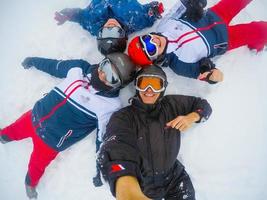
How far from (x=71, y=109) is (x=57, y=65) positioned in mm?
391

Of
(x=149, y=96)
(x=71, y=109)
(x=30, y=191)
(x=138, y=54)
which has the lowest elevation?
(x=30, y=191)

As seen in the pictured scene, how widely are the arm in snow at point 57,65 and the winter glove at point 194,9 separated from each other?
865mm

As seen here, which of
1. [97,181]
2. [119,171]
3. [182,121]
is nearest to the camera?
[119,171]

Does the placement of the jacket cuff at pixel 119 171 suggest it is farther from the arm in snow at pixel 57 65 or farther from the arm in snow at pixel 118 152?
the arm in snow at pixel 57 65

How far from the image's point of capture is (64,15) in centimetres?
260

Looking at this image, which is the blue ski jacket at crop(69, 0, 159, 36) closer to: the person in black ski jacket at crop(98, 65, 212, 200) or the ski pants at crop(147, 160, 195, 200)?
the person in black ski jacket at crop(98, 65, 212, 200)

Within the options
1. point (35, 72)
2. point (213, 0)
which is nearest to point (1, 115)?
point (35, 72)

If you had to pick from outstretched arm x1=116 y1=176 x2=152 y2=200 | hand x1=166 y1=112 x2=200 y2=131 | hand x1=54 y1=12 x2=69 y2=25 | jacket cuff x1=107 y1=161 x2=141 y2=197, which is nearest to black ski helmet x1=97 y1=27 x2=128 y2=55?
hand x1=54 y1=12 x2=69 y2=25

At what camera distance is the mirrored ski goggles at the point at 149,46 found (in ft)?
6.80

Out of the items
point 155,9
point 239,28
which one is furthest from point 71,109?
point 239,28

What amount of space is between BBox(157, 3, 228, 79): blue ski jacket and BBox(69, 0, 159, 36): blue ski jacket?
218 millimetres

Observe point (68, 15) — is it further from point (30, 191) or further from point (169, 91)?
point (30, 191)

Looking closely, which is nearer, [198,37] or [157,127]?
[157,127]

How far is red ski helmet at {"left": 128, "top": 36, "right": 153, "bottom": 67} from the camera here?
6.88 feet
